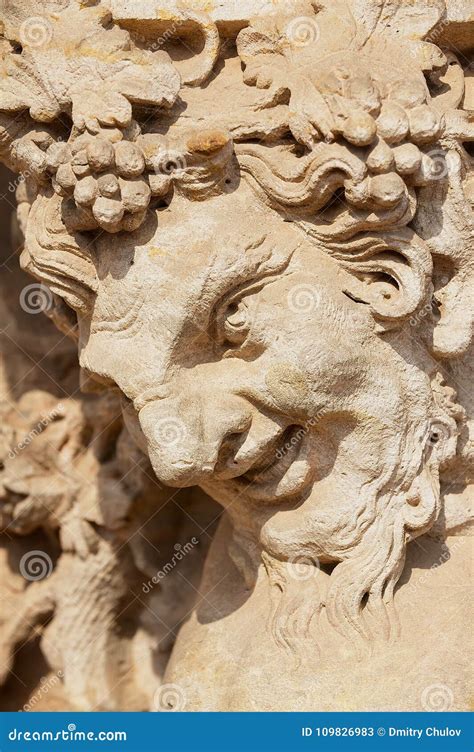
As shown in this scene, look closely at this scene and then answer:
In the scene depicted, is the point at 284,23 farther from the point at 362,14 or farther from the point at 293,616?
the point at 293,616

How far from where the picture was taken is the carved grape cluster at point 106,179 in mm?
2020

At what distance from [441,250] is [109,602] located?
4.91ft

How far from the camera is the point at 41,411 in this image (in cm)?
311

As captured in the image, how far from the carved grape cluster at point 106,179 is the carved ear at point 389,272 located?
0.40 meters

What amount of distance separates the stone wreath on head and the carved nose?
0.31 metres

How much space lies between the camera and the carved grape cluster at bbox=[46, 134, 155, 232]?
2.02 meters
